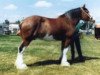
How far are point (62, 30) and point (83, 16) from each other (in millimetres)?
1511

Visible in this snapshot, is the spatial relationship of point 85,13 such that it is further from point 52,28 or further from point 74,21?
point 52,28

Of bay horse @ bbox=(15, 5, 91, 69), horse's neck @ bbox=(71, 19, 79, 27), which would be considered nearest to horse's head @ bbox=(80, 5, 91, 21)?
bay horse @ bbox=(15, 5, 91, 69)

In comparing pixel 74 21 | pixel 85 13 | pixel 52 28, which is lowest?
pixel 52 28

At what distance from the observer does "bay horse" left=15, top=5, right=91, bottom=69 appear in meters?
14.9

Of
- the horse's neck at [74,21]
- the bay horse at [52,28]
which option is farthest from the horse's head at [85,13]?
the horse's neck at [74,21]

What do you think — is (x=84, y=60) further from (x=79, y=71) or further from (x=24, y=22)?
(x=24, y=22)

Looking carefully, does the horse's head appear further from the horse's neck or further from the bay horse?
the horse's neck

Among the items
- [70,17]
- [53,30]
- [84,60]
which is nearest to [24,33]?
[53,30]

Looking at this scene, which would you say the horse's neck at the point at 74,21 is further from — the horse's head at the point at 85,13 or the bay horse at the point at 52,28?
the horse's head at the point at 85,13

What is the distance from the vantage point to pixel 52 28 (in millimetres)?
15508

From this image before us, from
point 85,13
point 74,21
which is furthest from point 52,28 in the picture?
point 85,13

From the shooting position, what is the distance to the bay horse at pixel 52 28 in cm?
1491

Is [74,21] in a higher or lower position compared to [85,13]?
lower

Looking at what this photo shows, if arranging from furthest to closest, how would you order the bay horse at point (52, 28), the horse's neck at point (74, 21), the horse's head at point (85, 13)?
the horse's head at point (85, 13) < the horse's neck at point (74, 21) < the bay horse at point (52, 28)
